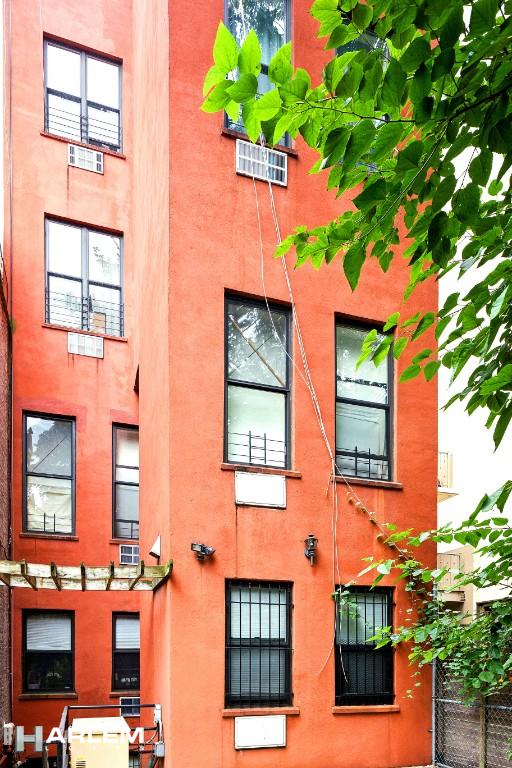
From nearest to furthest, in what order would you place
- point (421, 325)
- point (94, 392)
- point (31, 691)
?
point (421, 325)
point (31, 691)
point (94, 392)

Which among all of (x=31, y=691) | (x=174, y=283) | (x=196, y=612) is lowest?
(x=31, y=691)

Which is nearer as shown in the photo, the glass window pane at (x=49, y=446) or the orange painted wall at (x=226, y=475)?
the orange painted wall at (x=226, y=475)

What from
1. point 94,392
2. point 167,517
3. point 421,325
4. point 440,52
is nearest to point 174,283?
point 167,517

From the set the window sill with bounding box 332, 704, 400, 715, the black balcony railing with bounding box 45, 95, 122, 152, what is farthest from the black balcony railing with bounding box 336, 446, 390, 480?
the black balcony railing with bounding box 45, 95, 122, 152

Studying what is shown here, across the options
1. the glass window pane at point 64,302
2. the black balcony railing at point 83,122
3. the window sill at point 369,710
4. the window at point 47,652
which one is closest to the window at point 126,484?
the window at point 47,652

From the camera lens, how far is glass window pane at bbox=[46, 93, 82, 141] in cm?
1562

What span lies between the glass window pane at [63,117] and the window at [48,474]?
616cm

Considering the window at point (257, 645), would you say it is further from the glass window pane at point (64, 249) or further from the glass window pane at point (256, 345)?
the glass window pane at point (64, 249)

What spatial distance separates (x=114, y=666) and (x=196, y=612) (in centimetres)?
791

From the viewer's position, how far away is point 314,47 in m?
9.50

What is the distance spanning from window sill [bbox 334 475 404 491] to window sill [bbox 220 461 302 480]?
588 mm

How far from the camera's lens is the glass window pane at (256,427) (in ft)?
28.4

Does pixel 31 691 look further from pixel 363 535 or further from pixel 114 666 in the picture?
pixel 363 535

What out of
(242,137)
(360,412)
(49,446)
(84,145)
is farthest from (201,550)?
(84,145)
